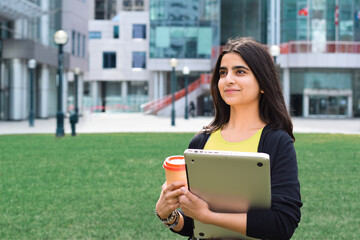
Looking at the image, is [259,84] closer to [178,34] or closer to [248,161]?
[248,161]

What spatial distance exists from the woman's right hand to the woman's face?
518 millimetres

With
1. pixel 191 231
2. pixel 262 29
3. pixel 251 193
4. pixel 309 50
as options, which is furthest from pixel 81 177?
pixel 262 29

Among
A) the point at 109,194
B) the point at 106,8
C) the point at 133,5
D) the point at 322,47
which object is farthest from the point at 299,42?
the point at 106,8

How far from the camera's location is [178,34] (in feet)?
173

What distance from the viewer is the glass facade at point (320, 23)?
1890 inches

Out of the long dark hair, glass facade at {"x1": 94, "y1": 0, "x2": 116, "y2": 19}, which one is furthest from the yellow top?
glass facade at {"x1": 94, "y1": 0, "x2": 116, "y2": 19}

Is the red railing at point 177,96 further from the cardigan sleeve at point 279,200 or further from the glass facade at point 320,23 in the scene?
the cardigan sleeve at point 279,200

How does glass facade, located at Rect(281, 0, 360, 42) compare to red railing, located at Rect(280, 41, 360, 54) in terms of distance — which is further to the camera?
glass facade, located at Rect(281, 0, 360, 42)

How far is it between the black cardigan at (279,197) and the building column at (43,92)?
40.8 metres

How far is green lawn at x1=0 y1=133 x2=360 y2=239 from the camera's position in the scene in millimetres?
5297

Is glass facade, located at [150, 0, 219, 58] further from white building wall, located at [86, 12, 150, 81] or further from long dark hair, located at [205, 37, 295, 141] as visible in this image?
long dark hair, located at [205, 37, 295, 141]

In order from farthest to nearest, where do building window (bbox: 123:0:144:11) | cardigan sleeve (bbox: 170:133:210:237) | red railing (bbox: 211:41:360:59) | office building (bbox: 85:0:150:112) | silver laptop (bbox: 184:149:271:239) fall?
building window (bbox: 123:0:144:11) < office building (bbox: 85:0:150:112) < red railing (bbox: 211:41:360:59) < cardigan sleeve (bbox: 170:133:210:237) < silver laptop (bbox: 184:149:271:239)

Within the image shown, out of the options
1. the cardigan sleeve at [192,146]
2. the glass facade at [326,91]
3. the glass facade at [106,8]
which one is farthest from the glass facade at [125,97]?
the cardigan sleeve at [192,146]

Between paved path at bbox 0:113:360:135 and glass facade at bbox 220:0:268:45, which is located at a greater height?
glass facade at bbox 220:0:268:45
